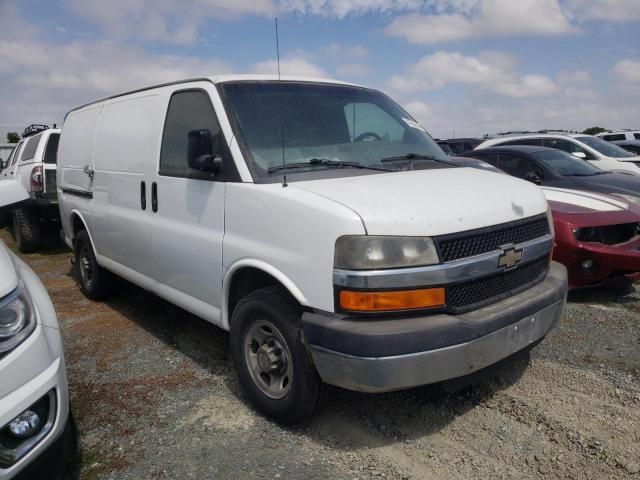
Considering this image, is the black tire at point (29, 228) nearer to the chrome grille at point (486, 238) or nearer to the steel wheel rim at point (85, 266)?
the steel wheel rim at point (85, 266)

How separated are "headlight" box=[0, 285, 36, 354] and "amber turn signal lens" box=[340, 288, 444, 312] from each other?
1330 millimetres

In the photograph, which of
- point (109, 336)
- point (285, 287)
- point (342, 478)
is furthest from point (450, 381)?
point (109, 336)

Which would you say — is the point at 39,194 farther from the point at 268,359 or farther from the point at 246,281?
the point at 268,359

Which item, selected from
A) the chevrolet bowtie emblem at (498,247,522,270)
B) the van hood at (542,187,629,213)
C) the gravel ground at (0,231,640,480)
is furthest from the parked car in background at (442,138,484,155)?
the chevrolet bowtie emblem at (498,247,522,270)

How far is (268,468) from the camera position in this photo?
2670mm

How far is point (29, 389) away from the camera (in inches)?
80.6

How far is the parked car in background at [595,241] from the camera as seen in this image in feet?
15.4

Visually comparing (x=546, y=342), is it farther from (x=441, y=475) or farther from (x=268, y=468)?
(x=268, y=468)

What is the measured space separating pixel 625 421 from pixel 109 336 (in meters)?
3.83

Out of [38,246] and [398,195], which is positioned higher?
[398,195]

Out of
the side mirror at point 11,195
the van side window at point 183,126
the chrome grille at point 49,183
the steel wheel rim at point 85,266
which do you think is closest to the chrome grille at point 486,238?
the van side window at point 183,126

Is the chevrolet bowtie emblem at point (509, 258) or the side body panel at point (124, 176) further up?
the side body panel at point (124, 176)

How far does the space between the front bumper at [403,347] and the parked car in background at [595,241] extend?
2.27 metres

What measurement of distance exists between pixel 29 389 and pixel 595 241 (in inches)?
181
